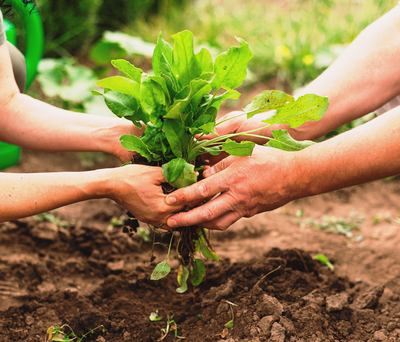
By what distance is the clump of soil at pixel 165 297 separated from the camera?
1632 mm

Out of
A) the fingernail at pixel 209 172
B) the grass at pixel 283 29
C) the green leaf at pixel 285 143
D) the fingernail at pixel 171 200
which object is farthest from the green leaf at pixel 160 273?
the grass at pixel 283 29

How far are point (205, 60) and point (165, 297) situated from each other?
3.79ft

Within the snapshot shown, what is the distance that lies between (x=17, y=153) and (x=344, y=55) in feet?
7.52

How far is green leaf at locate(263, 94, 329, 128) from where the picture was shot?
1.49 meters

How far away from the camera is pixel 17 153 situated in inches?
115

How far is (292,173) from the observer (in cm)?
159

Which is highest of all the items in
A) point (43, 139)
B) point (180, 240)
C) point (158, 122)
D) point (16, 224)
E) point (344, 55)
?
point (344, 55)

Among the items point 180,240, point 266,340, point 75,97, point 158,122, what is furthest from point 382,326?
point 75,97

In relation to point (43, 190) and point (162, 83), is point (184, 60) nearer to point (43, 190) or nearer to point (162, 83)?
point (162, 83)

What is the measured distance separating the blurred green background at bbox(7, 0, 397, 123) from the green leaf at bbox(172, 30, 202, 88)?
6.63 feet

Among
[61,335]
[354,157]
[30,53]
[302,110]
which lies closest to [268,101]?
[302,110]

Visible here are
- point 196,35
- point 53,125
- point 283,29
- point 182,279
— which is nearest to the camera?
point 182,279

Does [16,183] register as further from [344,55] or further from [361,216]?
[361,216]

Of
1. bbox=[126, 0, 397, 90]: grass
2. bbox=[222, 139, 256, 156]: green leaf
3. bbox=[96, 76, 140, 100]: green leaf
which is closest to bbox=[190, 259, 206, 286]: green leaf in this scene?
bbox=[222, 139, 256, 156]: green leaf
